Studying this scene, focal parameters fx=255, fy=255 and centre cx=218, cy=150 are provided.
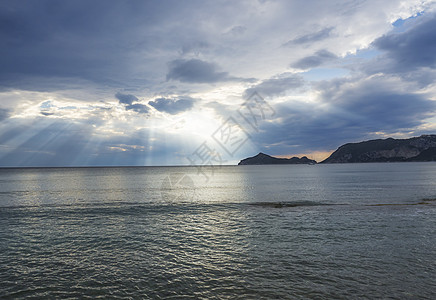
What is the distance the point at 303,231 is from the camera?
29.4 meters

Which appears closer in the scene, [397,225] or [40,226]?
[397,225]

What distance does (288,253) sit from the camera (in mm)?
21875

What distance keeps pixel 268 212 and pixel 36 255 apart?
1253 inches

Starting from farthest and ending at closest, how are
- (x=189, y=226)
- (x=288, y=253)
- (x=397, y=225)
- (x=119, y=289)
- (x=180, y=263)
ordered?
(x=189, y=226), (x=397, y=225), (x=288, y=253), (x=180, y=263), (x=119, y=289)

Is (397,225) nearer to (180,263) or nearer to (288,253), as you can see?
(288,253)

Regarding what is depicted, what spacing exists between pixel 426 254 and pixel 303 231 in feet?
36.6

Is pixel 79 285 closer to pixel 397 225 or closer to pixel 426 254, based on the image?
pixel 426 254

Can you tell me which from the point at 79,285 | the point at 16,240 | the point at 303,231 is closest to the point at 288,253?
the point at 303,231

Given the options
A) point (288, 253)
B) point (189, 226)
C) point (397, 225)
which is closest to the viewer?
point (288, 253)

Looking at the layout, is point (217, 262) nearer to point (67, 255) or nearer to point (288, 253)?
point (288, 253)

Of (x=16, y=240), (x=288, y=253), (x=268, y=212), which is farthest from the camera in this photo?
(x=268, y=212)

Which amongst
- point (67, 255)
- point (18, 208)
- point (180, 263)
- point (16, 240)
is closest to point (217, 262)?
point (180, 263)

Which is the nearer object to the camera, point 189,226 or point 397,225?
point 397,225

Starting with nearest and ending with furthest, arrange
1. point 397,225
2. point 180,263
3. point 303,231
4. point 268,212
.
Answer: point 180,263 < point 303,231 < point 397,225 < point 268,212
